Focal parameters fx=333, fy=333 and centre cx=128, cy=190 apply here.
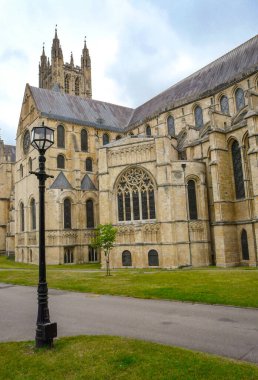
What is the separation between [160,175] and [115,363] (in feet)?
79.7

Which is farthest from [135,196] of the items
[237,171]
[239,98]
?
[239,98]

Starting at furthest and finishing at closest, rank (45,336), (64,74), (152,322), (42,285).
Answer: (64,74) < (152,322) < (42,285) < (45,336)

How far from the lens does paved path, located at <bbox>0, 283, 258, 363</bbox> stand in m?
7.63

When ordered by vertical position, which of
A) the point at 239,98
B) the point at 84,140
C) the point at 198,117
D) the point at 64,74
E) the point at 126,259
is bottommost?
the point at 126,259

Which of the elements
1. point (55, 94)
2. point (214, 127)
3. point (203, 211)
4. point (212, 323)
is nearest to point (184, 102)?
point (214, 127)

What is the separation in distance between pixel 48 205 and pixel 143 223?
1221cm

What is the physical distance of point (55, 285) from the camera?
1908cm

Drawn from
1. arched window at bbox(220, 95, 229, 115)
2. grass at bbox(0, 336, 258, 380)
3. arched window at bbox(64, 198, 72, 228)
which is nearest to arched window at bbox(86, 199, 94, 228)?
arched window at bbox(64, 198, 72, 228)

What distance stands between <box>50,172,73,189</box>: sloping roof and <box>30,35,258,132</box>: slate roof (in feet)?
23.6

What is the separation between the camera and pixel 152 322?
380 inches

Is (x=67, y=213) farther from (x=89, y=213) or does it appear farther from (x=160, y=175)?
(x=160, y=175)

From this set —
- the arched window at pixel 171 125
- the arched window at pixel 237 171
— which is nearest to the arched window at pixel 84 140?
the arched window at pixel 171 125

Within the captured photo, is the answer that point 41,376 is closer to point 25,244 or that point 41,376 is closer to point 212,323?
point 212,323

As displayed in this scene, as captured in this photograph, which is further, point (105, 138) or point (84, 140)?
point (105, 138)
